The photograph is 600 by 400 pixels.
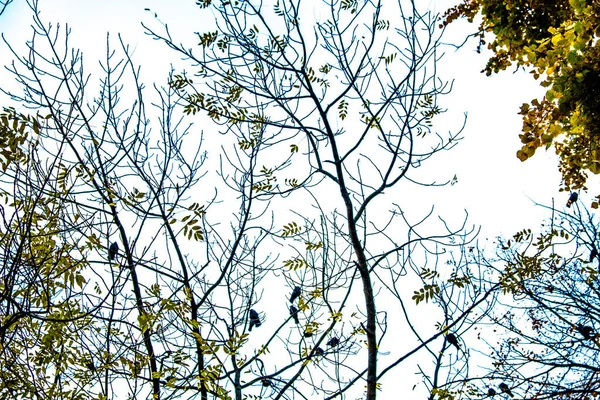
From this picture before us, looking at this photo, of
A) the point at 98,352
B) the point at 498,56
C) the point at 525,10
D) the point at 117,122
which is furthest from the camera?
the point at 498,56

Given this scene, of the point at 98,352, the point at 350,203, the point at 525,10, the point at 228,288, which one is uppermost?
the point at 525,10

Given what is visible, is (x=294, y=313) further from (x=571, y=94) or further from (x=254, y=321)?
(x=571, y=94)

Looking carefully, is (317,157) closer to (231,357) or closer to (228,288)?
(228,288)

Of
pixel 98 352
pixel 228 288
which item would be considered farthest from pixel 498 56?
pixel 98 352

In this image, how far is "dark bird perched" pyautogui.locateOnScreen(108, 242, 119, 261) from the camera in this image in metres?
4.07

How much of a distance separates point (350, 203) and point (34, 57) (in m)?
3.00

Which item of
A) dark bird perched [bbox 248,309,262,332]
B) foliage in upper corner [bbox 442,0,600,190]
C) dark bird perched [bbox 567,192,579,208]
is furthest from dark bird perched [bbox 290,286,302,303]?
dark bird perched [bbox 567,192,579,208]

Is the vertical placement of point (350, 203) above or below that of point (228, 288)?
above

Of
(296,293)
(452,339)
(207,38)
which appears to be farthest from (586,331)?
(207,38)

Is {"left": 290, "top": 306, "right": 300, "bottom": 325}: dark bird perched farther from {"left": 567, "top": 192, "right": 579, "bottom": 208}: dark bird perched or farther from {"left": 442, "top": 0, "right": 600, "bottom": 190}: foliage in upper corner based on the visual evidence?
A: {"left": 567, "top": 192, "right": 579, "bottom": 208}: dark bird perched

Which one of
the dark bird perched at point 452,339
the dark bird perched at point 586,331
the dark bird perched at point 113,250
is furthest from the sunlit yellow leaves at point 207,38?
the dark bird perched at point 586,331

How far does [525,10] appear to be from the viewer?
515 cm

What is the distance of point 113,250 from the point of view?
162 inches

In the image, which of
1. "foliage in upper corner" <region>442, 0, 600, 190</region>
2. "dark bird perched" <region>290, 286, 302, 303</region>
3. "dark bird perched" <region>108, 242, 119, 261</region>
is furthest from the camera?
"dark bird perched" <region>290, 286, 302, 303</region>
